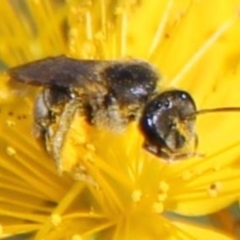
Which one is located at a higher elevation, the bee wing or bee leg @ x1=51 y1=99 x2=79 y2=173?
the bee wing

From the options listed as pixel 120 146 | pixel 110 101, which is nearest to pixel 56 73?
pixel 110 101

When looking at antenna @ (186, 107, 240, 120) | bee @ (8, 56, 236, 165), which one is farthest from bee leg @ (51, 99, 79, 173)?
antenna @ (186, 107, 240, 120)

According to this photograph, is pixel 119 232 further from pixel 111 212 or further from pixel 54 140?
pixel 54 140

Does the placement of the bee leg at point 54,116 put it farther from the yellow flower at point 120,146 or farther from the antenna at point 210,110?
the antenna at point 210,110

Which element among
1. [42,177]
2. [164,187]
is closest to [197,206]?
[164,187]

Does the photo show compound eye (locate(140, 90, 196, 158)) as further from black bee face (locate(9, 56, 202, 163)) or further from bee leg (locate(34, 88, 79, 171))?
bee leg (locate(34, 88, 79, 171))

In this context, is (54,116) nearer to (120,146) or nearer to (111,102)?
(111,102)
